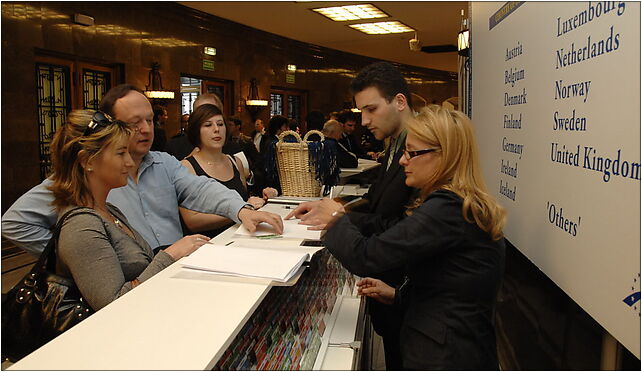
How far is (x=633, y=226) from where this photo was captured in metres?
1.13

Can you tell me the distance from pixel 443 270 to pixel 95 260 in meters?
0.97

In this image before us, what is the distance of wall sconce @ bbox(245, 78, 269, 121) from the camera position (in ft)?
37.9

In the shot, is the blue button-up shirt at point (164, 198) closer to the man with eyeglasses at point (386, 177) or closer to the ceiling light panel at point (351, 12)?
the man with eyeglasses at point (386, 177)

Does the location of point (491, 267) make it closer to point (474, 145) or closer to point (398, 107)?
point (474, 145)

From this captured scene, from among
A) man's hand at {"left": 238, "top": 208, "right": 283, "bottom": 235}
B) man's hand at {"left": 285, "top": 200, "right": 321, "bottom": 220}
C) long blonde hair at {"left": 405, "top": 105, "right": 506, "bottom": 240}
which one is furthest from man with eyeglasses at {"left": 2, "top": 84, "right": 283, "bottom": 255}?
long blonde hair at {"left": 405, "top": 105, "right": 506, "bottom": 240}

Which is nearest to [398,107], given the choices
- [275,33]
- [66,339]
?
[66,339]

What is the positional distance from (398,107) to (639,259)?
51.7 inches

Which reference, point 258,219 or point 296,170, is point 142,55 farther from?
point 258,219

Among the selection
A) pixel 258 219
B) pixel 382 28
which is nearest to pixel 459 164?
pixel 258 219

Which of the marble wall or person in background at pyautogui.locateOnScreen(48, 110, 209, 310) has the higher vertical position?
the marble wall

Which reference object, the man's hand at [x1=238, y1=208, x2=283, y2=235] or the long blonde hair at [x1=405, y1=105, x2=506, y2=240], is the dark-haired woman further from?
the man's hand at [x1=238, y1=208, x2=283, y2=235]

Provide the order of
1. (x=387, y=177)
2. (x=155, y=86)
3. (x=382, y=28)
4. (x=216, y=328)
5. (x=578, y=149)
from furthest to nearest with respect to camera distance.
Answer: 1. (x=382, y=28)
2. (x=155, y=86)
3. (x=387, y=177)
4. (x=578, y=149)
5. (x=216, y=328)

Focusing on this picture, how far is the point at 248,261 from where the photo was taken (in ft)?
4.88

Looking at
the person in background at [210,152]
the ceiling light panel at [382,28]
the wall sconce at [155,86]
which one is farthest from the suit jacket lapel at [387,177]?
the ceiling light panel at [382,28]
